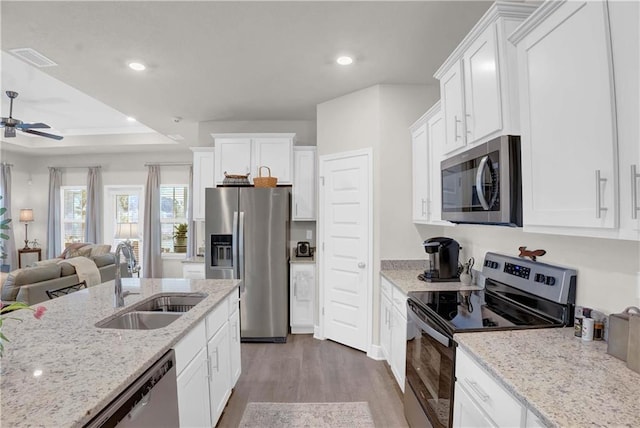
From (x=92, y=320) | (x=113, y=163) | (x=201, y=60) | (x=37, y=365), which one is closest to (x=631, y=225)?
(x=37, y=365)

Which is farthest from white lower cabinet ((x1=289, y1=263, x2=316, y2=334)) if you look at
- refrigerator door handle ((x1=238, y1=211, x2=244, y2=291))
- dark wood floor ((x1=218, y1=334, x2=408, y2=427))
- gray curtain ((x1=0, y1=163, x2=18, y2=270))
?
gray curtain ((x1=0, y1=163, x2=18, y2=270))

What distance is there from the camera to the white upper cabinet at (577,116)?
1.00 meters

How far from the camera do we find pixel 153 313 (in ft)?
6.45

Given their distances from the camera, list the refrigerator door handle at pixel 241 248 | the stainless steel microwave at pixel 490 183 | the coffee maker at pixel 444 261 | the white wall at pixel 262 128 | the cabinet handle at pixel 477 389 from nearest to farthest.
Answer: the cabinet handle at pixel 477 389 < the stainless steel microwave at pixel 490 183 < the coffee maker at pixel 444 261 < the refrigerator door handle at pixel 241 248 < the white wall at pixel 262 128

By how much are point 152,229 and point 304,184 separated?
409 cm

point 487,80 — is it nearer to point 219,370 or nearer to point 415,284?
point 415,284

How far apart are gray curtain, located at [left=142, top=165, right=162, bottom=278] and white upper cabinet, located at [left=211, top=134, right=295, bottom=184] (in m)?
3.24

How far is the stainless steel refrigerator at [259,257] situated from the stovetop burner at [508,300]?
1.89 m

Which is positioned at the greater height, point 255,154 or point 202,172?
point 255,154

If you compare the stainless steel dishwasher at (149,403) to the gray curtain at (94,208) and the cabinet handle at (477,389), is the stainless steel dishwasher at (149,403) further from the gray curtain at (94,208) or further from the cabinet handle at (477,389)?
the gray curtain at (94,208)

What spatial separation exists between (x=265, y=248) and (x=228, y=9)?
236cm

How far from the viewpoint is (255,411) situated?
2424 mm

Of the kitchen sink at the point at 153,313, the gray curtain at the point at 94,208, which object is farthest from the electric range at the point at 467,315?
the gray curtain at the point at 94,208

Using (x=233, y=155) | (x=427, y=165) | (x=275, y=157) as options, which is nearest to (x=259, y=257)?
(x=275, y=157)
